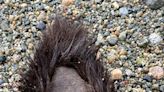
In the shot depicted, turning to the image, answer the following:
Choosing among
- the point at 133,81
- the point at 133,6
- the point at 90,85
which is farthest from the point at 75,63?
the point at 133,6

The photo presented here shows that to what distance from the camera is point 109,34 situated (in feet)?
8.43

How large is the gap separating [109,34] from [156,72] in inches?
13.5

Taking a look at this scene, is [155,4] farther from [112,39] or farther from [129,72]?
[129,72]

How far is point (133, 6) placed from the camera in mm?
2695

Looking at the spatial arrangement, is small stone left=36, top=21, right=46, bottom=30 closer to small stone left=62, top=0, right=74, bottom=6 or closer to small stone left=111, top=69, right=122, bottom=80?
small stone left=62, top=0, right=74, bottom=6

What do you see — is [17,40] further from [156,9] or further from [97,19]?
[156,9]

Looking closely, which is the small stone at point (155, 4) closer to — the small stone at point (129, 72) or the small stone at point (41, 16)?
the small stone at point (129, 72)

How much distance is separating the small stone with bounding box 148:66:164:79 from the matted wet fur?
0.98ft

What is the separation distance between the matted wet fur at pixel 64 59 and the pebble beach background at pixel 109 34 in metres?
0.19

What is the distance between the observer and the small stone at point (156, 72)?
2340mm

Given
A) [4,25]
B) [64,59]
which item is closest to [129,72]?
[64,59]

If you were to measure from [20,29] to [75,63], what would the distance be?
60 centimetres

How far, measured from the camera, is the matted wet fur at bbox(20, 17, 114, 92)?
2.05m

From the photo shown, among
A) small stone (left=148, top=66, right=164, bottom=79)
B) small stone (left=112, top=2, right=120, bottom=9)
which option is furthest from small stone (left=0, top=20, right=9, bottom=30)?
small stone (left=148, top=66, right=164, bottom=79)
